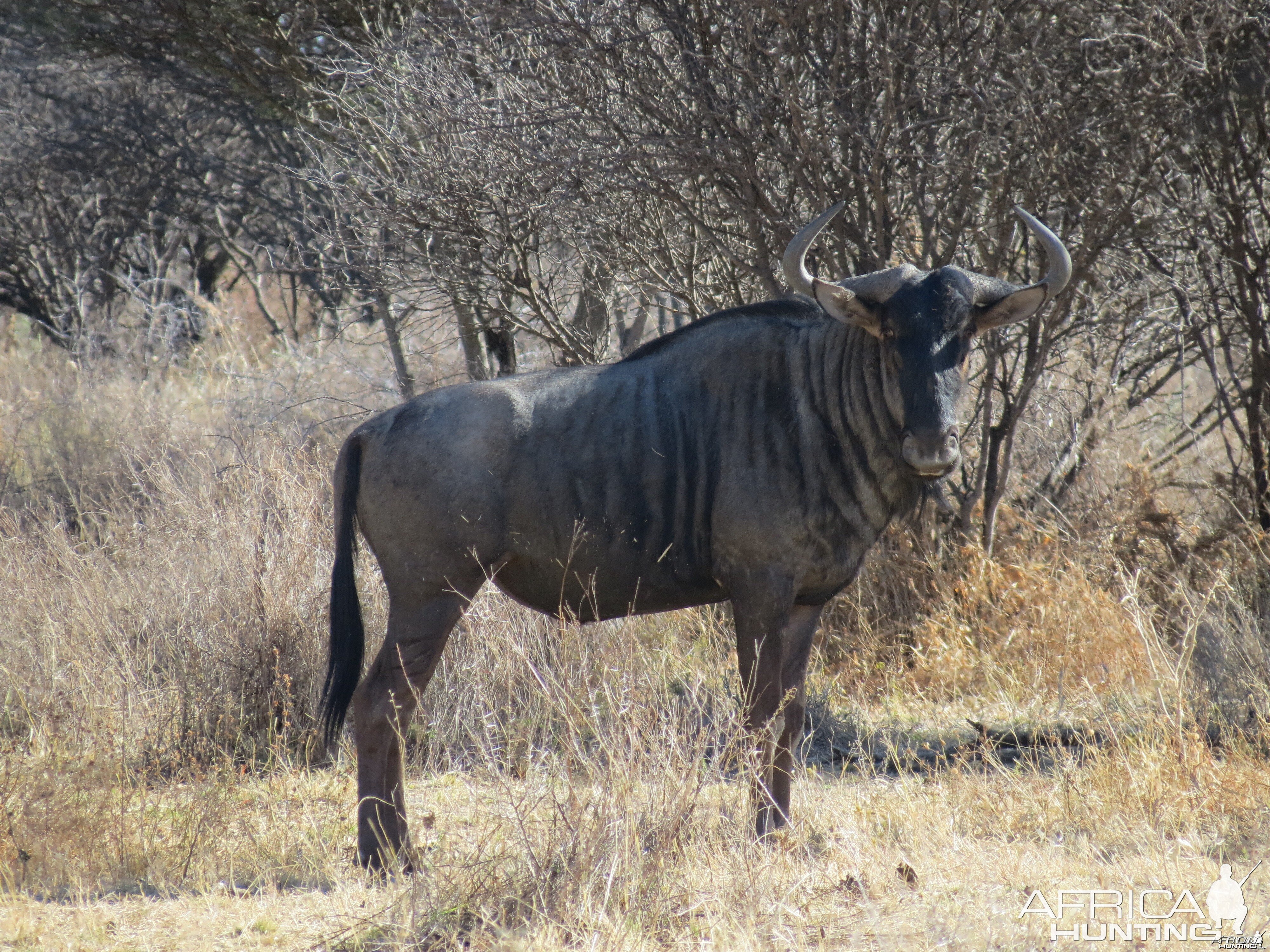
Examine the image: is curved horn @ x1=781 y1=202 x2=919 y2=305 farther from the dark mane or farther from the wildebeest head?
the dark mane

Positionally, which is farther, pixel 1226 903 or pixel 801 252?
pixel 801 252

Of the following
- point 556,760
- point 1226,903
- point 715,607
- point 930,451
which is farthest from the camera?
point 715,607

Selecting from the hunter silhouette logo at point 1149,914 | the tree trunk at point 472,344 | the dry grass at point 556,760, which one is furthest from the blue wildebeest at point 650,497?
the tree trunk at point 472,344

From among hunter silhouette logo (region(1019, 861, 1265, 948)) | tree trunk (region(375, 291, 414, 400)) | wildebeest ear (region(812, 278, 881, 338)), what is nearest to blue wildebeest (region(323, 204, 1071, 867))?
wildebeest ear (region(812, 278, 881, 338))

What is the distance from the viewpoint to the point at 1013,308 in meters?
3.83

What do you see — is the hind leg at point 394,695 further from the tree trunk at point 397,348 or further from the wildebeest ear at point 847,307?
the tree trunk at point 397,348

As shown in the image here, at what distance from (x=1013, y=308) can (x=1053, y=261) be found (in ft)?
0.76

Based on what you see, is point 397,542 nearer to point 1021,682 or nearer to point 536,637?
point 536,637

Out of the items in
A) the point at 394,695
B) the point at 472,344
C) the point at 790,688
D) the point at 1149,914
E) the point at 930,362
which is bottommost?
the point at 1149,914

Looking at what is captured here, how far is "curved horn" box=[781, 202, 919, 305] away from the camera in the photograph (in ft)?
12.5

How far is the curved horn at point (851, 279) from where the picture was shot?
3801 mm

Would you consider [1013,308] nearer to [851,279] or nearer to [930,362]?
[930,362]

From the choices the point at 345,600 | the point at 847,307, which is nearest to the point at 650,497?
the point at 847,307

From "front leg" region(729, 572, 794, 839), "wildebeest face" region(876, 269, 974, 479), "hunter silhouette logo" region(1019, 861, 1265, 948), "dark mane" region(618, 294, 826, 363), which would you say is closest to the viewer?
"hunter silhouette logo" region(1019, 861, 1265, 948)
